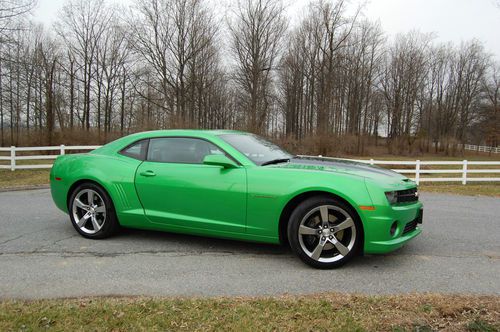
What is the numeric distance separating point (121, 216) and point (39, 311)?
205 cm

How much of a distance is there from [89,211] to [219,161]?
6.96 feet

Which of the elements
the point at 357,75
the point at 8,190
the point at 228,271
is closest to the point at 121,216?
the point at 228,271

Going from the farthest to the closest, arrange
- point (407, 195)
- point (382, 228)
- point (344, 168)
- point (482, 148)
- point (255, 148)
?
1. point (482, 148)
2. point (255, 148)
3. point (344, 168)
4. point (407, 195)
5. point (382, 228)

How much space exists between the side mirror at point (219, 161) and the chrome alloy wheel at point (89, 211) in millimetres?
1722

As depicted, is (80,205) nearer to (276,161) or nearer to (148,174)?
(148,174)

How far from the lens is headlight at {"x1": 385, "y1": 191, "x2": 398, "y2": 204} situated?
3.79 m

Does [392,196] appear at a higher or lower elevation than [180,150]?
lower

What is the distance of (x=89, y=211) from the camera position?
5.07 meters

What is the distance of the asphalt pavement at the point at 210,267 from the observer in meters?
3.45

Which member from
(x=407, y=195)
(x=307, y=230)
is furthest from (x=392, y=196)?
(x=307, y=230)

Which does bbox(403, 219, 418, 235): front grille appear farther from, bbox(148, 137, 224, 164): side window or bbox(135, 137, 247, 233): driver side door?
bbox(148, 137, 224, 164): side window

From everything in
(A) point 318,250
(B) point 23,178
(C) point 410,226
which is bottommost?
(B) point 23,178

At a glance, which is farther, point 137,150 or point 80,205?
point 80,205

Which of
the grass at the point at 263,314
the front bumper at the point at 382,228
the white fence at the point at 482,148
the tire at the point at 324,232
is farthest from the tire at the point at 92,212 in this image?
the white fence at the point at 482,148
